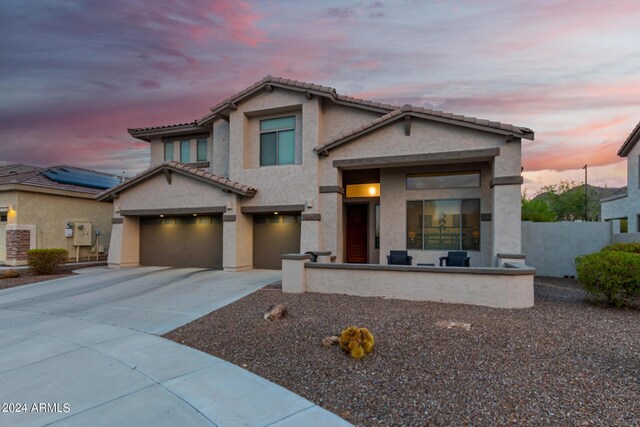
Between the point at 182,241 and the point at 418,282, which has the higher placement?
the point at 182,241

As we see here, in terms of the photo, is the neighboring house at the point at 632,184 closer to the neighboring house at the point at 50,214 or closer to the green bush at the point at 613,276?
the green bush at the point at 613,276

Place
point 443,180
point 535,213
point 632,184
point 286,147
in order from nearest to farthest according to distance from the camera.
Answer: point 443,180 < point 286,147 < point 632,184 < point 535,213

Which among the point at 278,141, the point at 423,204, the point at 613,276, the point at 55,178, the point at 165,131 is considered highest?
the point at 165,131

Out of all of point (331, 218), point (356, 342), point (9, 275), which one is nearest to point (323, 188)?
point (331, 218)

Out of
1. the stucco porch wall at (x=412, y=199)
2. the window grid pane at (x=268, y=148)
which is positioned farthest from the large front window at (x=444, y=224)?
the window grid pane at (x=268, y=148)

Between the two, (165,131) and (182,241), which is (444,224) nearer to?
(182,241)

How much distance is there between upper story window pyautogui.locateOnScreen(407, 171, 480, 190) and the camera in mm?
13172

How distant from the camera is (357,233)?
49.8 ft

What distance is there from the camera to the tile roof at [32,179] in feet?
59.6

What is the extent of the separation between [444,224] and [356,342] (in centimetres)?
910

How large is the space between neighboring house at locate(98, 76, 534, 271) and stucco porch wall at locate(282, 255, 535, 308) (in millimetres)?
2946

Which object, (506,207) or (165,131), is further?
(165,131)

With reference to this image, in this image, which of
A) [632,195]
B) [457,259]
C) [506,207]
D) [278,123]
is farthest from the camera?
[632,195]

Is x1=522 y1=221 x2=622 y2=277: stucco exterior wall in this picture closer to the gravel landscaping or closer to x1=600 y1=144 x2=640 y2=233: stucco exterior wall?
the gravel landscaping
